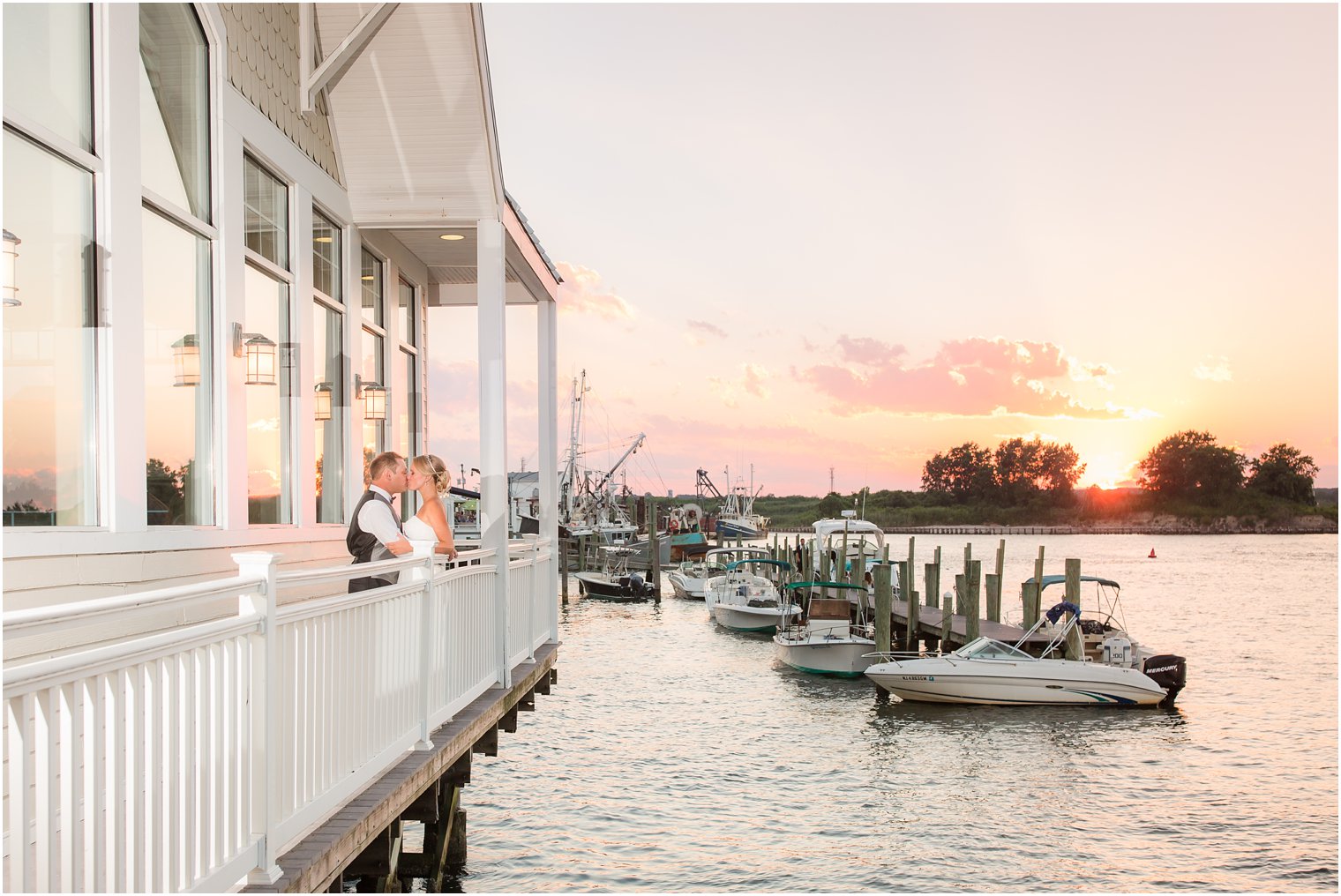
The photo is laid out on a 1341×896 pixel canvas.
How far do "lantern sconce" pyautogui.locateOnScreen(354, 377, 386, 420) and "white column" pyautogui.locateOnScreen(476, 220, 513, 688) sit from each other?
167 centimetres

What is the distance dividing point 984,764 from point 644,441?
247 feet

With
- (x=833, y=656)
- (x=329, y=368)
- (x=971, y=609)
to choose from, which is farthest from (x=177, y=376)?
(x=971, y=609)

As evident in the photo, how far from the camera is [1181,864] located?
14117 mm

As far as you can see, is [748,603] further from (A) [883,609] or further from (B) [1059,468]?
(B) [1059,468]

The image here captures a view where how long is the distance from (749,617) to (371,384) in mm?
29913

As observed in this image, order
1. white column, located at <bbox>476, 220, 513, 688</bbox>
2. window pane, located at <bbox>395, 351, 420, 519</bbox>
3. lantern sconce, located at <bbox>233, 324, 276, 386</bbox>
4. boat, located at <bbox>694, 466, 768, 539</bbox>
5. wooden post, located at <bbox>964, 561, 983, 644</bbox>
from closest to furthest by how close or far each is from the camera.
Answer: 1. lantern sconce, located at <bbox>233, 324, 276, 386</bbox>
2. white column, located at <bbox>476, 220, 513, 688</bbox>
3. window pane, located at <bbox>395, 351, 420, 519</bbox>
4. wooden post, located at <bbox>964, 561, 983, 644</bbox>
5. boat, located at <bbox>694, 466, 768, 539</bbox>

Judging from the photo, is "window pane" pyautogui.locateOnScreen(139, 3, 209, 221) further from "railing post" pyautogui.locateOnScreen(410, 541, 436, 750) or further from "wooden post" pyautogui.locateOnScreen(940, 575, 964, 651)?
"wooden post" pyautogui.locateOnScreen(940, 575, 964, 651)

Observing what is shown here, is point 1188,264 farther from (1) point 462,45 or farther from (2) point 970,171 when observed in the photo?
(1) point 462,45

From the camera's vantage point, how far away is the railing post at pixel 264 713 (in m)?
4.04

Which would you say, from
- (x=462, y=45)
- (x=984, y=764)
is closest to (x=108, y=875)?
(x=462, y=45)

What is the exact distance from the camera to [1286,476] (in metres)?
150

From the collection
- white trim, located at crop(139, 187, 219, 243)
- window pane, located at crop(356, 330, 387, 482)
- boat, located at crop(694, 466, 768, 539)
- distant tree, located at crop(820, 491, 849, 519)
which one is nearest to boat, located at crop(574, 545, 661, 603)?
window pane, located at crop(356, 330, 387, 482)

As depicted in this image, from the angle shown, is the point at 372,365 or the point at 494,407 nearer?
the point at 494,407

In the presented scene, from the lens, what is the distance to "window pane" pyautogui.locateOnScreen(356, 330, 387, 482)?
10.9 meters
